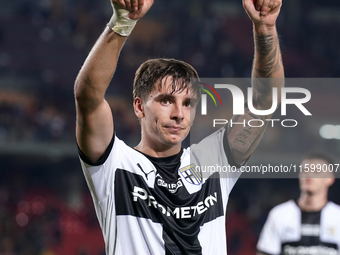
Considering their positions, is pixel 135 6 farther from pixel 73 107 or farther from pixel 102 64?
pixel 73 107

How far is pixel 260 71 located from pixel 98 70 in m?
0.96

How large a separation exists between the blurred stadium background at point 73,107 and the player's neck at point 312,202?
6.88 m

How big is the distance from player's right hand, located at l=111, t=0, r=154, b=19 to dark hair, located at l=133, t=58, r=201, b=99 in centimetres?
52

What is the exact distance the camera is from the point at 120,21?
1.91 m

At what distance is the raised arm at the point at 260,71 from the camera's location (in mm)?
2094

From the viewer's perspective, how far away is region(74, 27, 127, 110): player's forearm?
1910 mm

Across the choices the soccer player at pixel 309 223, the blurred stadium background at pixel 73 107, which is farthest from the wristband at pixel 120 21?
the blurred stadium background at pixel 73 107

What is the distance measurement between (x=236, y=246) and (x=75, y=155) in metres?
5.48

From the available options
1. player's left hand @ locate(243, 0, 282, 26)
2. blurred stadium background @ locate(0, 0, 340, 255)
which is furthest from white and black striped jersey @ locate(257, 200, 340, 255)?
blurred stadium background @ locate(0, 0, 340, 255)

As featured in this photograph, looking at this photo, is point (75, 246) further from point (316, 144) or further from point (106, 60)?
point (106, 60)

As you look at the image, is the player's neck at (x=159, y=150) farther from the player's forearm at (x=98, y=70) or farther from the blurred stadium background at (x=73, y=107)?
the blurred stadium background at (x=73, y=107)

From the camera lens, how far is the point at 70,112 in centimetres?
1225

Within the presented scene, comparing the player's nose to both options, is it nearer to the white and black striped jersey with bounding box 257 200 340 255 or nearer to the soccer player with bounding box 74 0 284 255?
the soccer player with bounding box 74 0 284 255

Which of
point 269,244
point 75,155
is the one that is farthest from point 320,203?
point 75,155
